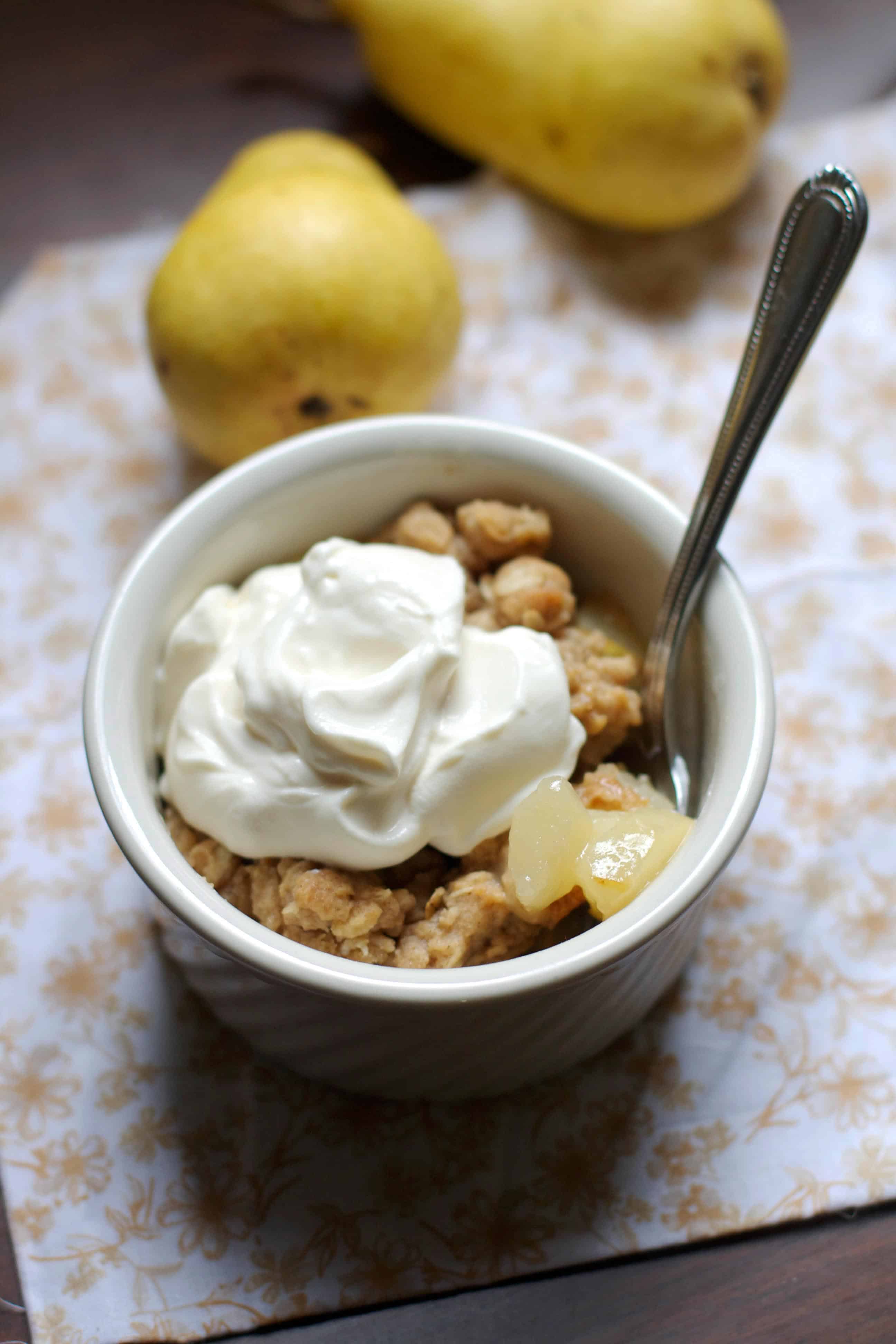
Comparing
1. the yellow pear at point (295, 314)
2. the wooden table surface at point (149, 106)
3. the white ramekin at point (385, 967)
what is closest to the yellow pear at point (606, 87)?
the wooden table surface at point (149, 106)

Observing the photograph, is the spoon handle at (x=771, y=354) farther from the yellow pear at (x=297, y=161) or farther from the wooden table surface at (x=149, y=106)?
the wooden table surface at (x=149, y=106)

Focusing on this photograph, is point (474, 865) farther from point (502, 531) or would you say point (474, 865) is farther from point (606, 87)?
point (606, 87)

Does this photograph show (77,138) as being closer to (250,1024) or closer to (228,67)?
(228,67)

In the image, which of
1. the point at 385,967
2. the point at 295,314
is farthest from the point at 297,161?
the point at 385,967

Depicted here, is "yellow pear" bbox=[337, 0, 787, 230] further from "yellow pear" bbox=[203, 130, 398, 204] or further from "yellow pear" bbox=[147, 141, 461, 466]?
"yellow pear" bbox=[147, 141, 461, 466]

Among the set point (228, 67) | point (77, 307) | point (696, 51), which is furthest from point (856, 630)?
point (228, 67)

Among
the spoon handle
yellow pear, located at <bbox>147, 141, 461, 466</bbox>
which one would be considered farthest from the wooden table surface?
the spoon handle
